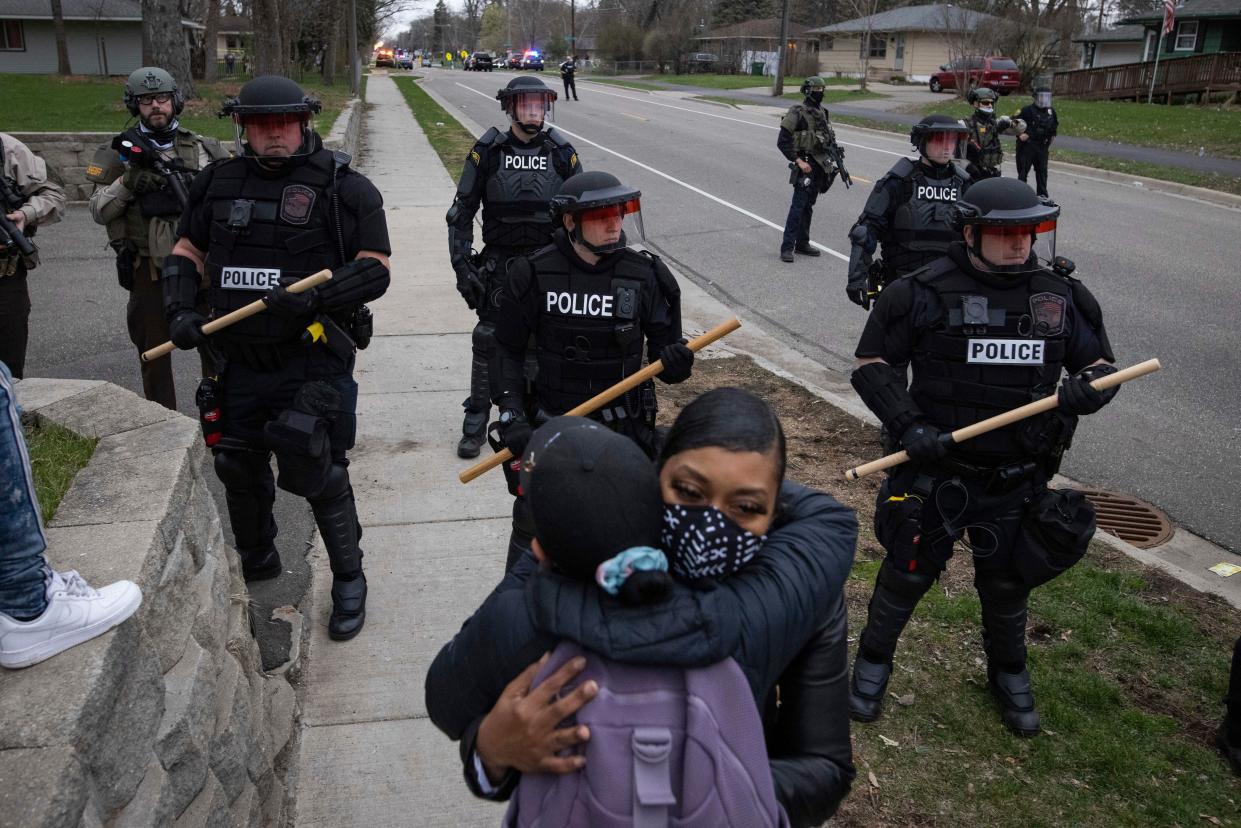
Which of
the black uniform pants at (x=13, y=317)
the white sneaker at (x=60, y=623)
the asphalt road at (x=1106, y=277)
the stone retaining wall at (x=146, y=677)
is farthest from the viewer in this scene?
the asphalt road at (x=1106, y=277)

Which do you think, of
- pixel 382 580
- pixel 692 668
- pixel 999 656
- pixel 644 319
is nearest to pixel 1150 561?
pixel 999 656

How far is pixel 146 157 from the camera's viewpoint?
564 centimetres

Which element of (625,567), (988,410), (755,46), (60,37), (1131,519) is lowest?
(1131,519)

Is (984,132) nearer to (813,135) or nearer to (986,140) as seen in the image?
(986,140)

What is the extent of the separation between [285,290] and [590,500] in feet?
9.64

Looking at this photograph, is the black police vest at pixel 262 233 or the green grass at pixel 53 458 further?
the black police vest at pixel 262 233

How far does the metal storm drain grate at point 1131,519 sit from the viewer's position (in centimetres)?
549

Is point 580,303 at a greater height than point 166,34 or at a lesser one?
lesser

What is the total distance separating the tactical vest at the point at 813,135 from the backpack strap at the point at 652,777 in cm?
1108

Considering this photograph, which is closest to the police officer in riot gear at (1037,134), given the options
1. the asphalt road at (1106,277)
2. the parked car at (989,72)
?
the asphalt road at (1106,277)

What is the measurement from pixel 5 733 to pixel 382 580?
2.91 meters

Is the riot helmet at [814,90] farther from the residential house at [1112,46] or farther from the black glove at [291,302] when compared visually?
the residential house at [1112,46]

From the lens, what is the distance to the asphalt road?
6547 millimetres

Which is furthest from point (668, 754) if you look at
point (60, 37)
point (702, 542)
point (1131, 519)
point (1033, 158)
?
point (60, 37)
